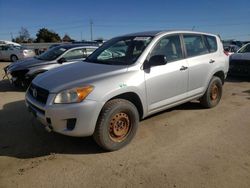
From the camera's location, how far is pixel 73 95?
12.0ft

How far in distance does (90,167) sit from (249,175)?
1.99 m

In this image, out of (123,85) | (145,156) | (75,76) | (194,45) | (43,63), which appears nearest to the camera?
(145,156)

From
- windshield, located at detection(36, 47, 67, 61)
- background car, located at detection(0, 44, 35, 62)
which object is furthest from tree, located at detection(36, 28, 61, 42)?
windshield, located at detection(36, 47, 67, 61)

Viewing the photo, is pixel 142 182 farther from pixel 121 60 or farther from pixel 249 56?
pixel 249 56

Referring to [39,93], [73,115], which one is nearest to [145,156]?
[73,115]

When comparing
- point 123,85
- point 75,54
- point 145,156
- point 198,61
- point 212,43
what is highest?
point 212,43

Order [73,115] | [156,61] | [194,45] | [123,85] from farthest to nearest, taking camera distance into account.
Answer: [194,45] < [156,61] < [123,85] < [73,115]

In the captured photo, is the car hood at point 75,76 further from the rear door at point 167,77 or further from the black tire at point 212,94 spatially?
the black tire at point 212,94

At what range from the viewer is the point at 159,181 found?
3189 mm

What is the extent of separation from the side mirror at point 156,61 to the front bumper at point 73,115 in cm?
113

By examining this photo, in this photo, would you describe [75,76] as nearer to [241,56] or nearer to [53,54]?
[53,54]

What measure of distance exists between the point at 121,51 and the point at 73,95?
160 cm

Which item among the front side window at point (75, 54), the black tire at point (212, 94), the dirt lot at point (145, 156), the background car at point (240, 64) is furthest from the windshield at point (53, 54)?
the background car at point (240, 64)

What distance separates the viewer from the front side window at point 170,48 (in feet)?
15.4
